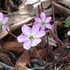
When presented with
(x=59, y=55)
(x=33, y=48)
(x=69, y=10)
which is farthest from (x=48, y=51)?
(x=69, y=10)

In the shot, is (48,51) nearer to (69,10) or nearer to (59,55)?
(59,55)

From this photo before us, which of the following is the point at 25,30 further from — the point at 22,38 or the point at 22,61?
the point at 22,61

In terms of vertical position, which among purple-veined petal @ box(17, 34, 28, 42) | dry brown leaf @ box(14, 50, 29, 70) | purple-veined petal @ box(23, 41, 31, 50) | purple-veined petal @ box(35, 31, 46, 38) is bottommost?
dry brown leaf @ box(14, 50, 29, 70)

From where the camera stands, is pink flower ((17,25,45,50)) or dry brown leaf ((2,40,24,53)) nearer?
pink flower ((17,25,45,50))

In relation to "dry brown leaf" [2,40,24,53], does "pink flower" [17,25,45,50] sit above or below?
above

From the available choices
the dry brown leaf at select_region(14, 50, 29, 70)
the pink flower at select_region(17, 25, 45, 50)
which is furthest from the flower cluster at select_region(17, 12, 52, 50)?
the dry brown leaf at select_region(14, 50, 29, 70)

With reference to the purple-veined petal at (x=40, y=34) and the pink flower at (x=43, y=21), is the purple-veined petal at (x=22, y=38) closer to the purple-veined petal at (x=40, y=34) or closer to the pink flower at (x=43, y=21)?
the purple-veined petal at (x=40, y=34)

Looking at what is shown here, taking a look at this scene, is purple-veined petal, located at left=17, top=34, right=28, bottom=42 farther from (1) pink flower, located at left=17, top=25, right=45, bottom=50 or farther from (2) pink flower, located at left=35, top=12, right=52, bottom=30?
(2) pink flower, located at left=35, top=12, right=52, bottom=30
